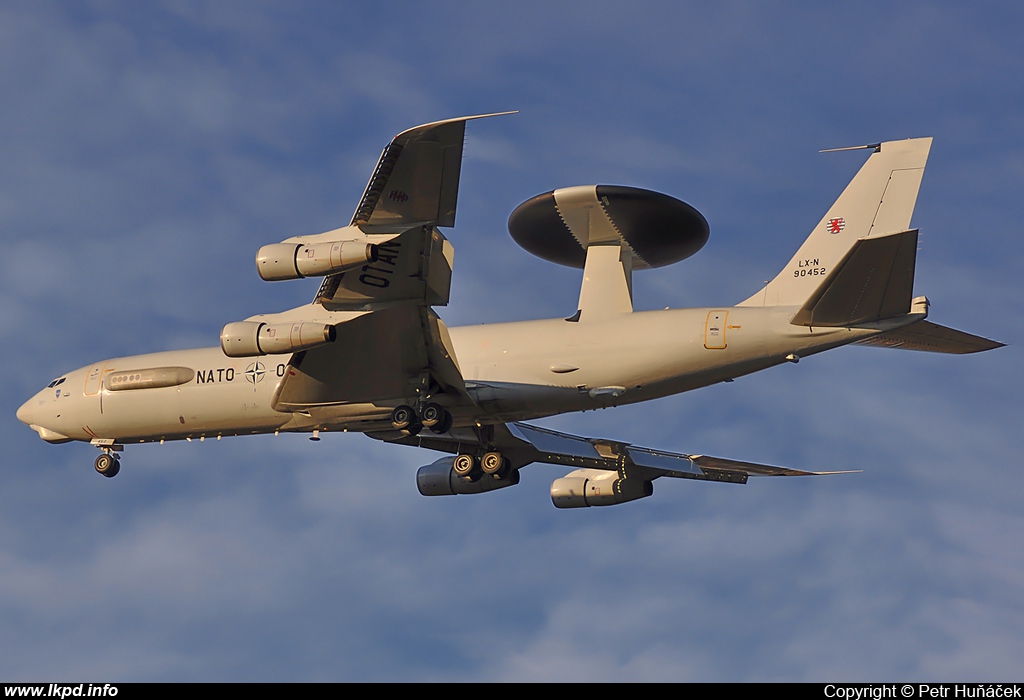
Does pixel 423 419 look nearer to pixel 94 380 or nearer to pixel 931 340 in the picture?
pixel 94 380

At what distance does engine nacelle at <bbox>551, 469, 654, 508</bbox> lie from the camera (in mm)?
34094

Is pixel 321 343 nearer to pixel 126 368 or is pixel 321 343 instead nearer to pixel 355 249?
pixel 355 249

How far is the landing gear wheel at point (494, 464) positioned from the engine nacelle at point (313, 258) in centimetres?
847

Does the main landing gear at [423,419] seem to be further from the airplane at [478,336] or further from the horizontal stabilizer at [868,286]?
the horizontal stabilizer at [868,286]

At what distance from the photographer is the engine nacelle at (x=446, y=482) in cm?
3238

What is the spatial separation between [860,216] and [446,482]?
13232mm

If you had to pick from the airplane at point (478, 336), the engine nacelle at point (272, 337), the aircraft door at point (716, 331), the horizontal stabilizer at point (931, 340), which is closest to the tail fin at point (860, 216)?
the airplane at point (478, 336)

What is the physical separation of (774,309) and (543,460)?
9.31 m

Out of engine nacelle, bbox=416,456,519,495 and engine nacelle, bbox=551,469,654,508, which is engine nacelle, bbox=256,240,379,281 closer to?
engine nacelle, bbox=416,456,519,495

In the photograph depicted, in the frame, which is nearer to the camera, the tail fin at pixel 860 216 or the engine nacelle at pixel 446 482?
the tail fin at pixel 860 216

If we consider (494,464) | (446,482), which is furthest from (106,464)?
(494,464)

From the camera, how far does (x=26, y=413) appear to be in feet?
107

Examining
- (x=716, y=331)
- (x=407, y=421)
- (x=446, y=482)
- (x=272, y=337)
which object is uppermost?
(x=716, y=331)

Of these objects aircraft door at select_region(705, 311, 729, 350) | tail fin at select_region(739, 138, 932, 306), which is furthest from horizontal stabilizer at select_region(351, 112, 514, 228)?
tail fin at select_region(739, 138, 932, 306)
